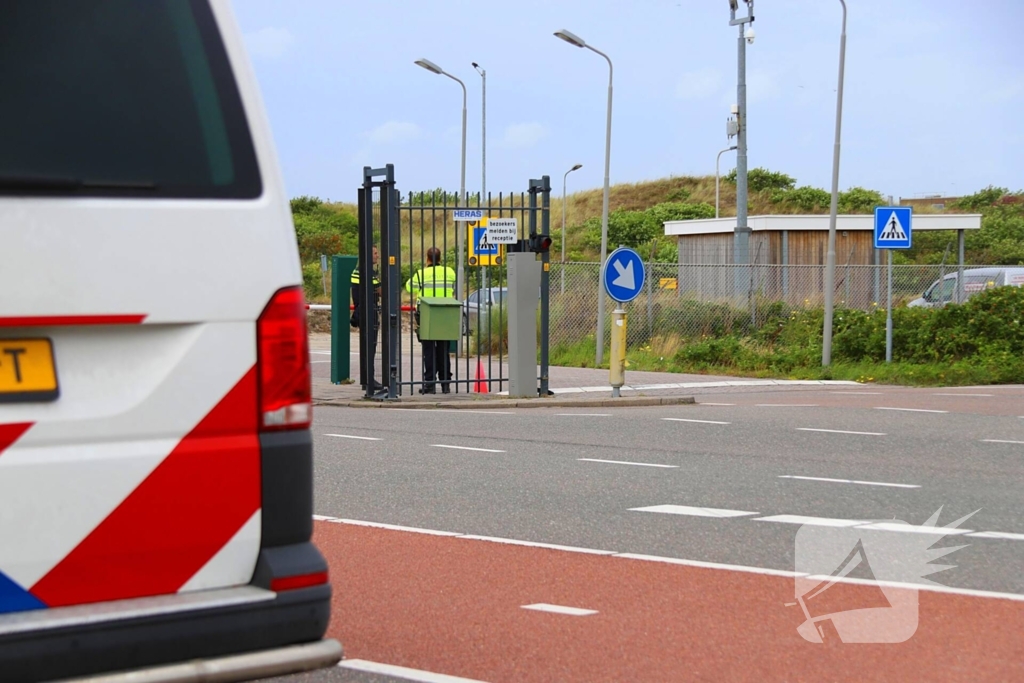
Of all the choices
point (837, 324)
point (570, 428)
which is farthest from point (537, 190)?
point (837, 324)

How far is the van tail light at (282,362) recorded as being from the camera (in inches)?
131

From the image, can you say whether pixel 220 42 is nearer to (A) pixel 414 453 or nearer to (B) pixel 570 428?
(A) pixel 414 453

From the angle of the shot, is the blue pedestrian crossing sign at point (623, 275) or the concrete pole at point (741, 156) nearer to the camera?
the blue pedestrian crossing sign at point (623, 275)

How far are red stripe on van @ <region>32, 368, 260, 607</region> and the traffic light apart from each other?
48.7 ft

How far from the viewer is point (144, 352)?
3.18 metres

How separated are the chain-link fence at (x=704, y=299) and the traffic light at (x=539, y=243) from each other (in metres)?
7.70

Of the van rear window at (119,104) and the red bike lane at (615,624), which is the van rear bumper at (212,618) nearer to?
the van rear window at (119,104)

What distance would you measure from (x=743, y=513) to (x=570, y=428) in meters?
5.68

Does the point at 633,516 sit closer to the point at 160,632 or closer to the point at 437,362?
the point at 160,632

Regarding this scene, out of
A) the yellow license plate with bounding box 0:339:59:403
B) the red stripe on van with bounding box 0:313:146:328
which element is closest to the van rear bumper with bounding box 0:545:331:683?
the yellow license plate with bounding box 0:339:59:403

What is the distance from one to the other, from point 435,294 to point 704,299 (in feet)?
35.1

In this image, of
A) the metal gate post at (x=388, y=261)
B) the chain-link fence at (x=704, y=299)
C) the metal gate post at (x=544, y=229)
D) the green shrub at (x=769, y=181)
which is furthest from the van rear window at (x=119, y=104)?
the green shrub at (x=769, y=181)

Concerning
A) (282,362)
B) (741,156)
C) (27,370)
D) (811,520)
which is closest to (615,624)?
(282,362)

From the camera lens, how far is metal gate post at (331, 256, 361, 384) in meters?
19.5
